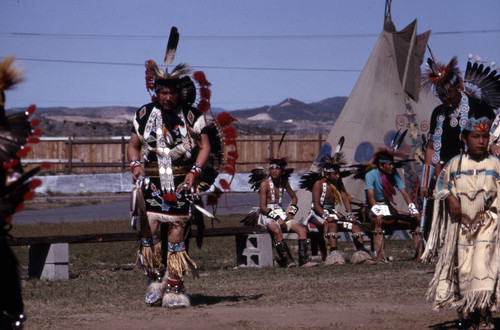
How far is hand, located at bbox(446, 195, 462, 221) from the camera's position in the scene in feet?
21.0

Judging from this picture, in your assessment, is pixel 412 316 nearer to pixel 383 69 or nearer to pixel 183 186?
pixel 183 186

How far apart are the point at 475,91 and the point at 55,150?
117 feet

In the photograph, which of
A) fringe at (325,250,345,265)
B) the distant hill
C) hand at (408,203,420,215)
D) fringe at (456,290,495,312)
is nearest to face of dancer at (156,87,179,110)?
fringe at (456,290,495,312)

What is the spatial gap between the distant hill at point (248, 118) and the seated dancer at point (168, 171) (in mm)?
62525

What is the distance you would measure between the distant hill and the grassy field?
59560 mm

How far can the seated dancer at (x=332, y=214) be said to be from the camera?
1166cm

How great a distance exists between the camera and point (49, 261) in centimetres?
1023

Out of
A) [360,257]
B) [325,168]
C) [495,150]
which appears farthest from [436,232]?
[325,168]

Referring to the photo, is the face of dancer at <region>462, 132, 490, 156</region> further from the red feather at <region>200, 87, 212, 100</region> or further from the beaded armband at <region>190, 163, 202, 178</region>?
the red feather at <region>200, 87, 212, 100</region>

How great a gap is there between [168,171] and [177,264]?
0.84 metres

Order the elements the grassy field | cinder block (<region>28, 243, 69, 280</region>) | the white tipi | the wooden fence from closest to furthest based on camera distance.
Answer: the grassy field < cinder block (<region>28, 243, 69, 280</region>) < the white tipi < the wooden fence

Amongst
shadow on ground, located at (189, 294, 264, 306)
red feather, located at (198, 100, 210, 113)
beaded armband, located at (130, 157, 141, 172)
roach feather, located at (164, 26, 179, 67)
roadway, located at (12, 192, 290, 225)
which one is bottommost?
roadway, located at (12, 192, 290, 225)

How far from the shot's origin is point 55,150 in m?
42.0

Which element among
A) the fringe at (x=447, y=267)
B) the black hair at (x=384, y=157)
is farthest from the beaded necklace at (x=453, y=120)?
the black hair at (x=384, y=157)
